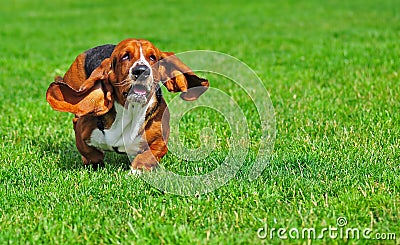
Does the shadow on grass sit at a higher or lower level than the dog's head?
lower

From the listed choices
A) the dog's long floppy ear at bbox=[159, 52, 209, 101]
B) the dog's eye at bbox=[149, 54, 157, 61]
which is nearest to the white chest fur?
the dog's long floppy ear at bbox=[159, 52, 209, 101]

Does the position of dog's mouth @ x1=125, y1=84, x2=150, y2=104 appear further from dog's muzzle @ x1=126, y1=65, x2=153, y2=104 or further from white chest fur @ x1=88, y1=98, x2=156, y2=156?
white chest fur @ x1=88, y1=98, x2=156, y2=156

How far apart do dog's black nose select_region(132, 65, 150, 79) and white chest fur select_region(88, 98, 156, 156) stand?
0.32 meters

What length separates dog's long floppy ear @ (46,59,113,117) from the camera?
16.1ft

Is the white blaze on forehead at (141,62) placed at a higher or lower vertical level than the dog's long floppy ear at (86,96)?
higher

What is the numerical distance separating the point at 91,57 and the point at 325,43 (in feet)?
24.0

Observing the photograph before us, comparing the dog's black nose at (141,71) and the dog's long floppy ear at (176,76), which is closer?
the dog's black nose at (141,71)

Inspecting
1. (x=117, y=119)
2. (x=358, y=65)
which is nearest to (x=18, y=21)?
(x=358, y=65)

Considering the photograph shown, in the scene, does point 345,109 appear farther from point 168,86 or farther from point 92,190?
point 92,190

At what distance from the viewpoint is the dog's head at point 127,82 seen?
4688 millimetres

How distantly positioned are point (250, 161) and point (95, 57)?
1583 millimetres

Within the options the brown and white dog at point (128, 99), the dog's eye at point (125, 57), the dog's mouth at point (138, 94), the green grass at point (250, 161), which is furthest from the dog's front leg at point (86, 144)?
the dog's eye at point (125, 57)

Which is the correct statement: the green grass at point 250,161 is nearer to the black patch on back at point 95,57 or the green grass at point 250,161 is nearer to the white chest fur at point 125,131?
the white chest fur at point 125,131

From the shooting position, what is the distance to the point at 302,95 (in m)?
7.91
